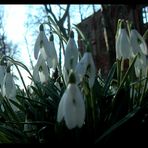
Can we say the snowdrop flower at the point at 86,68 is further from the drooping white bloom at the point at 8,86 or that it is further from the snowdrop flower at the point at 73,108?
the drooping white bloom at the point at 8,86

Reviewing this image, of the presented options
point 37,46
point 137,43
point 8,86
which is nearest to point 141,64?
point 137,43

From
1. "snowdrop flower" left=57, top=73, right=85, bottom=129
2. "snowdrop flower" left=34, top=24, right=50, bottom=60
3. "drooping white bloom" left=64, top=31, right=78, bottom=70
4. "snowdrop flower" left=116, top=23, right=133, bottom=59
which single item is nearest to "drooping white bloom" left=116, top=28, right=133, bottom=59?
"snowdrop flower" left=116, top=23, right=133, bottom=59

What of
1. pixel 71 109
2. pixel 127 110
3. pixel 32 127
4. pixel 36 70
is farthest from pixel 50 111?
pixel 71 109

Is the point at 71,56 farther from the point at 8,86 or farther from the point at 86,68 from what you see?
the point at 8,86

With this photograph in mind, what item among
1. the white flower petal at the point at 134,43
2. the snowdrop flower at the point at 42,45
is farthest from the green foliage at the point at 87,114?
the snowdrop flower at the point at 42,45

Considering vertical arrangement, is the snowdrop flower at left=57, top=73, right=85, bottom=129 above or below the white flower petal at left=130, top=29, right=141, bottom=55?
below

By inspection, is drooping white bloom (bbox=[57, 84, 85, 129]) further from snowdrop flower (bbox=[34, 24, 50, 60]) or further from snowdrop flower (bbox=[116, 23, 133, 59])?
snowdrop flower (bbox=[34, 24, 50, 60])

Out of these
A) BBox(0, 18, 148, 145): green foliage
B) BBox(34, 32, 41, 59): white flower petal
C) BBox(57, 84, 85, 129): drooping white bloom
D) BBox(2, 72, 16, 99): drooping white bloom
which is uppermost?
BBox(34, 32, 41, 59): white flower petal

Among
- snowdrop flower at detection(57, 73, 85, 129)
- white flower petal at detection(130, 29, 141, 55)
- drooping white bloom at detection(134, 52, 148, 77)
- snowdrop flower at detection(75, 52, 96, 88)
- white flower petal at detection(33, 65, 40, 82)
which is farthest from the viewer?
white flower petal at detection(33, 65, 40, 82)
